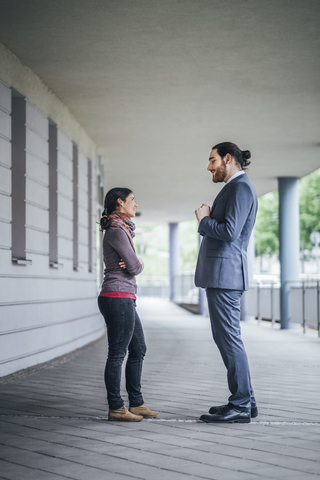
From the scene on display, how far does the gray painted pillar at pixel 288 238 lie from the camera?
54.6 ft

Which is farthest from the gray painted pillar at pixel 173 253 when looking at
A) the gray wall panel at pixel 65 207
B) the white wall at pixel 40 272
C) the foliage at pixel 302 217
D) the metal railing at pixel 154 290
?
the gray wall panel at pixel 65 207

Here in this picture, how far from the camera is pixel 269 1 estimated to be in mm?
6613

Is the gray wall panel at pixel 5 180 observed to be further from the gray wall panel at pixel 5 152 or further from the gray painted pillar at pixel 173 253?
the gray painted pillar at pixel 173 253

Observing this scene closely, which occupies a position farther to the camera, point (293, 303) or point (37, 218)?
point (293, 303)

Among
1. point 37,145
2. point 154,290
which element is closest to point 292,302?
point 37,145

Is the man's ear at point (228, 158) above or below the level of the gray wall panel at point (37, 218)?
above

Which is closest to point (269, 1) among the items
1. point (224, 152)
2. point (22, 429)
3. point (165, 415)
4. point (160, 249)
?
point (224, 152)

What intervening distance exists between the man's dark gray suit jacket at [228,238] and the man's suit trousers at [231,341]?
0.10m

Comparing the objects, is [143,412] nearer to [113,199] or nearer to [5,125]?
[113,199]

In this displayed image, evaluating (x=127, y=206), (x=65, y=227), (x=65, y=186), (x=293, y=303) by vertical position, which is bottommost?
(x=293, y=303)

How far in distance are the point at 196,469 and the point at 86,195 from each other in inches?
382

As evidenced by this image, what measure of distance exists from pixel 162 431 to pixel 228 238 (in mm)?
1425

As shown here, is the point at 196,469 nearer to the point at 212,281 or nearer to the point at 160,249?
the point at 212,281

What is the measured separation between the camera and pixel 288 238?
56.1ft
